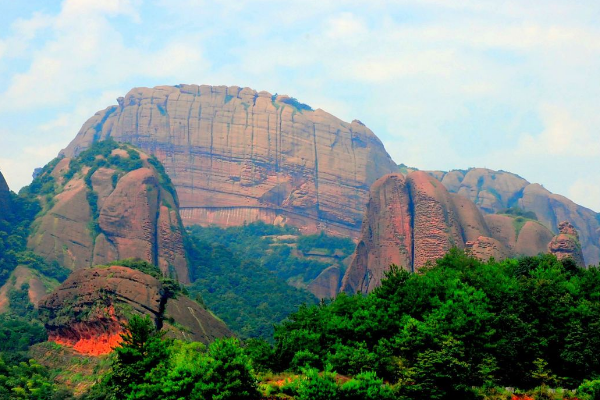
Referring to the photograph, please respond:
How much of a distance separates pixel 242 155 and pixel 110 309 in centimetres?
11109

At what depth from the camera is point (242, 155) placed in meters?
184

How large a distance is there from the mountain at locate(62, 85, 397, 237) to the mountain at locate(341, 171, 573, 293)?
2609 inches

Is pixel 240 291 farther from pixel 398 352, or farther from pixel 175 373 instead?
pixel 175 373

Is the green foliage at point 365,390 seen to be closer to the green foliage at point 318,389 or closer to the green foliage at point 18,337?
the green foliage at point 318,389

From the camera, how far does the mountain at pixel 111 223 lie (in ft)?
375

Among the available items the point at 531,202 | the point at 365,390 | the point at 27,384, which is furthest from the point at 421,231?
the point at 531,202

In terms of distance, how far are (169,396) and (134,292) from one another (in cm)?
3434

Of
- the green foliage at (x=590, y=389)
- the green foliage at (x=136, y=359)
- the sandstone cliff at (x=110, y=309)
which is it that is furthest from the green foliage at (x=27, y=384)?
the green foliage at (x=590, y=389)

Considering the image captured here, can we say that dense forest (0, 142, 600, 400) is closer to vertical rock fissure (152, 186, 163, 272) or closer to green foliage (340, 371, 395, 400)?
green foliage (340, 371, 395, 400)

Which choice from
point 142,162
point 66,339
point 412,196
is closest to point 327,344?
point 66,339

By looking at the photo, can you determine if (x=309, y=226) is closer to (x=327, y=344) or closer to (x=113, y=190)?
(x=113, y=190)

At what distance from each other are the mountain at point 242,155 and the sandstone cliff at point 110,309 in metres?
98.7

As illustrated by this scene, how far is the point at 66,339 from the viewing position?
77438 mm

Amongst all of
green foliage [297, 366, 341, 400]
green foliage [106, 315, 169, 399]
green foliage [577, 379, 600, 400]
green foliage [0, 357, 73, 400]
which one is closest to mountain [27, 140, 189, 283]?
green foliage [0, 357, 73, 400]
